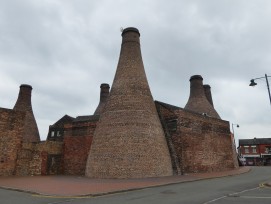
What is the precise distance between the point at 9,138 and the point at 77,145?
226 inches

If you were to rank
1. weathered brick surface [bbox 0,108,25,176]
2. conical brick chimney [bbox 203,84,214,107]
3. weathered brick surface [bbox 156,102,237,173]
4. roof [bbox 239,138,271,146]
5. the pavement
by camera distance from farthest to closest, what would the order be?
roof [bbox 239,138,271,146], conical brick chimney [bbox 203,84,214,107], weathered brick surface [bbox 156,102,237,173], weathered brick surface [bbox 0,108,25,176], the pavement

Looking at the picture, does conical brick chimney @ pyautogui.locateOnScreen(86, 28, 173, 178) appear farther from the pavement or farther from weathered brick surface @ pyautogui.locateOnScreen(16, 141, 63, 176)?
weathered brick surface @ pyautogui.locateOnScreen(16, 141, 63, 176)

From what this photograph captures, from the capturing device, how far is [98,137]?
19.1 m

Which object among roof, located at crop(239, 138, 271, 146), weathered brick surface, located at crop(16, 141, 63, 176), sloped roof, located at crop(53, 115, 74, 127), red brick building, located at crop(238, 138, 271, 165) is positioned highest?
sloped roof, located at crop(53, 115, 74, 127)

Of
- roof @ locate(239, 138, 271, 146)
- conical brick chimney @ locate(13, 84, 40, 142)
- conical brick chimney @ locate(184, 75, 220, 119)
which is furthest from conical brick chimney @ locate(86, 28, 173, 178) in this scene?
roof @ locate(239, 138, 271, 146)

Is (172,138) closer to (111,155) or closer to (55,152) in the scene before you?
(111,155)

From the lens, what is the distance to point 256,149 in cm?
5875

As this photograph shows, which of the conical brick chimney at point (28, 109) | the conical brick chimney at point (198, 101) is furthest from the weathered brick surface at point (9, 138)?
the conical brick chimney at point (198, 101)

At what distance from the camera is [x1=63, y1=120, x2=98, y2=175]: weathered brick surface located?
76.3ft

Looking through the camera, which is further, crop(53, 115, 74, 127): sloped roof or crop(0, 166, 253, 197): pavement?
crop(53, 115, 74, 127): sloped roof

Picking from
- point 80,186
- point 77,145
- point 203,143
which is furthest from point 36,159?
point 203,143

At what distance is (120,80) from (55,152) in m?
9.37

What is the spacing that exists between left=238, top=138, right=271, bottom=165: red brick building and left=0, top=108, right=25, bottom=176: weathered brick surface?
4817 cm

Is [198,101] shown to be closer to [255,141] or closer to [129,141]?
[129,141]
